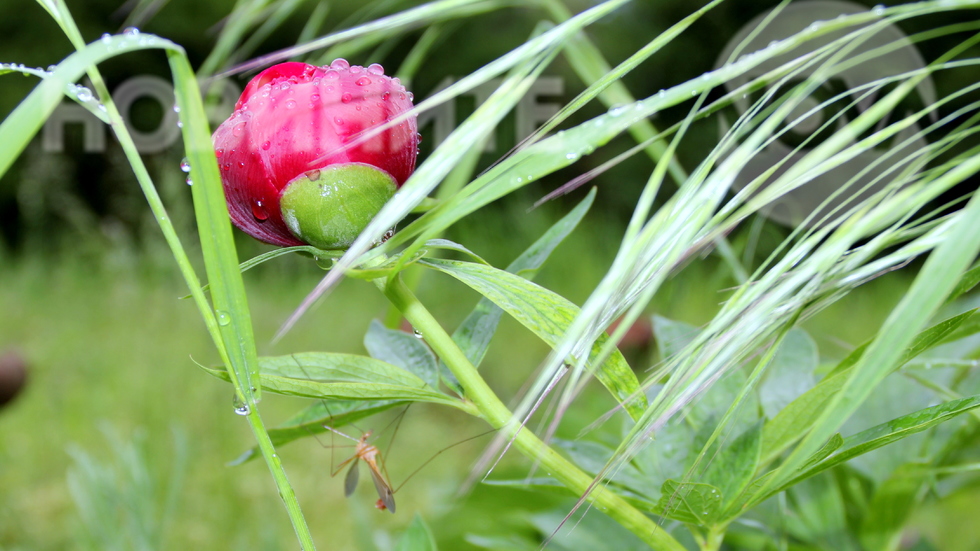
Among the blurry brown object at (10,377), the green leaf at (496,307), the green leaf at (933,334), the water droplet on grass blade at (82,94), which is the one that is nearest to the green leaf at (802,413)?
the green leaf at (933,334)

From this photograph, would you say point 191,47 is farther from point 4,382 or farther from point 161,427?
point 4,382

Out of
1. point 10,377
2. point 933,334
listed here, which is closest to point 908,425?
point 933,334

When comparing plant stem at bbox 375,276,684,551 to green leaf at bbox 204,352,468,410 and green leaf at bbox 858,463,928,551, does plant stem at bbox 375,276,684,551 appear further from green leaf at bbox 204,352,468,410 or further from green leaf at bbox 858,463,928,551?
green leaf at bbox 858,463,928,551

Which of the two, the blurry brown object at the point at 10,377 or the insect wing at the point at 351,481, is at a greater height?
the insect wing at the point at 351,481

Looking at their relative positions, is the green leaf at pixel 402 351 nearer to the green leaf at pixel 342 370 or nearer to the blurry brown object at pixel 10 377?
the green leaf at pixel 342 370

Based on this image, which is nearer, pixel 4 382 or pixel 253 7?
pixel 253 7

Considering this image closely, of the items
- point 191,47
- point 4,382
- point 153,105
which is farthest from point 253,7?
point 153,105
